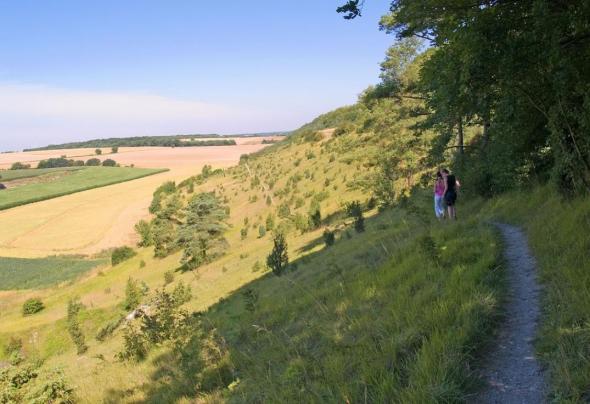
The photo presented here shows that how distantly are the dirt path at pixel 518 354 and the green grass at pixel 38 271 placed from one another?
39489 millimetres

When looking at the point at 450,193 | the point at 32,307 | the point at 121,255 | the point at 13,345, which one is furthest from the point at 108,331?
the point at 121,255

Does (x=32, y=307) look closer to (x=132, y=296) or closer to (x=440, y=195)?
(x=132, y=296)

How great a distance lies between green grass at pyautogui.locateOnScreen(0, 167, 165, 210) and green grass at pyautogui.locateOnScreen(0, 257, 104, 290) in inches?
1501

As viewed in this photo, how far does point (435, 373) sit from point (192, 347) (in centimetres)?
426

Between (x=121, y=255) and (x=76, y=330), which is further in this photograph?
(x=121, y=255)

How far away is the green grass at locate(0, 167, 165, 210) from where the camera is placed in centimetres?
8219

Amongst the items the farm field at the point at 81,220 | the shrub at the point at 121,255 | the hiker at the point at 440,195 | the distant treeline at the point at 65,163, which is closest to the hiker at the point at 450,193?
the hiker at the point at 440,195

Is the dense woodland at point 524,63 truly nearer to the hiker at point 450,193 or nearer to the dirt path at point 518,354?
the dirt path at point 518,354

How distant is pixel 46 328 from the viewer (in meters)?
25.5

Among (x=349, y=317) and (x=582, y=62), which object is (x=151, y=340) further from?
(x=582, y=62)

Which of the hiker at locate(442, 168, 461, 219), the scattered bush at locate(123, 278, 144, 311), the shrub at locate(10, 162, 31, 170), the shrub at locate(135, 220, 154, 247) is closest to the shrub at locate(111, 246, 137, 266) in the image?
the shrub at locate(135, 220, 154, 247)

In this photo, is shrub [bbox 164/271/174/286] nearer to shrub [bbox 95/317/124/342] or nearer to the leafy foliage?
the leafy foliage

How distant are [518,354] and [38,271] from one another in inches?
1836

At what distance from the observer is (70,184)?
9512 centimetres
